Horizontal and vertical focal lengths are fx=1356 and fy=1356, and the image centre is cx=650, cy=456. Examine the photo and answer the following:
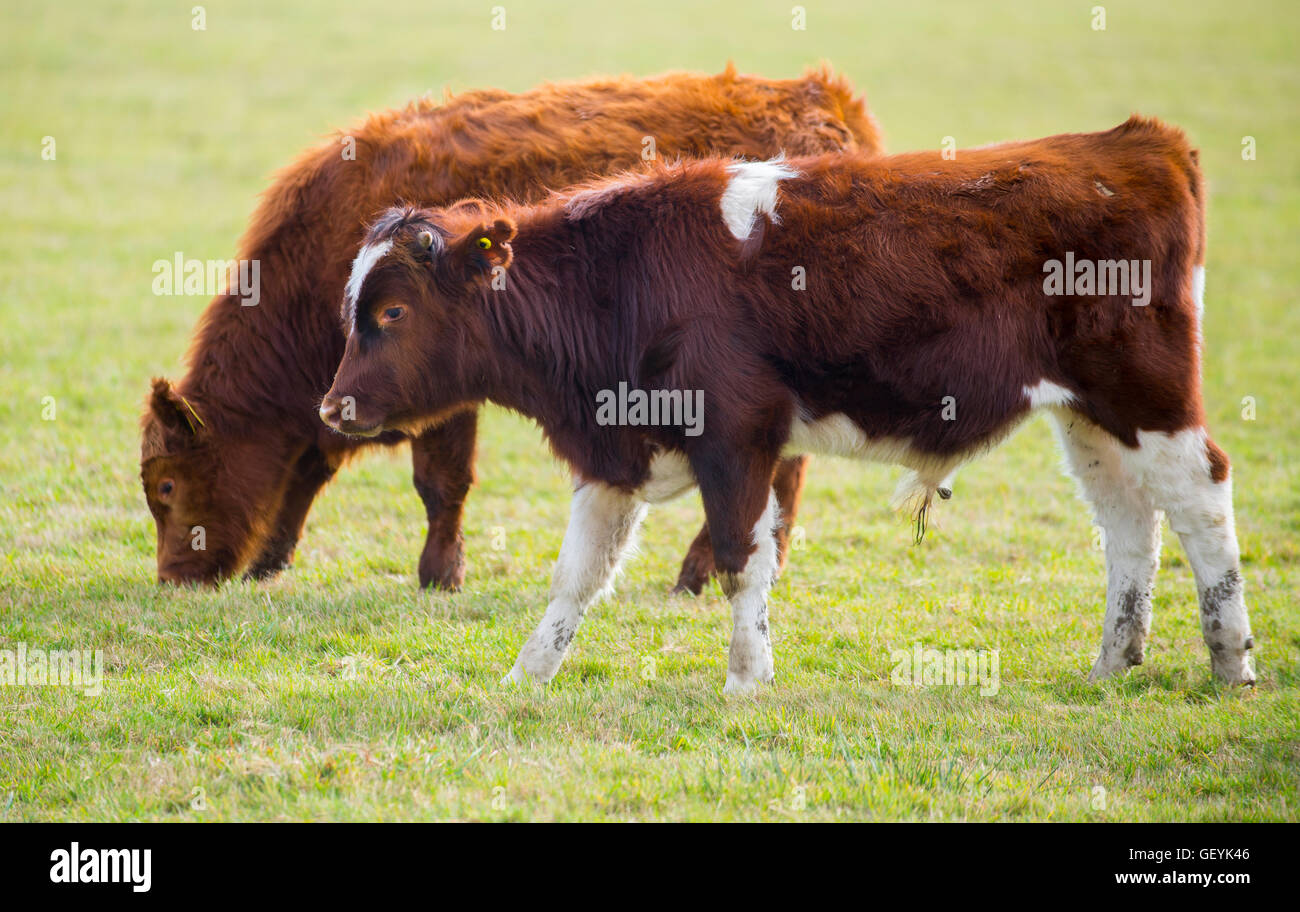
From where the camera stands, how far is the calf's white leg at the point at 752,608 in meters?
6.24

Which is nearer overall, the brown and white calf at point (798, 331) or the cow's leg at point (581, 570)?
the brown and white calf at point (798, 331)

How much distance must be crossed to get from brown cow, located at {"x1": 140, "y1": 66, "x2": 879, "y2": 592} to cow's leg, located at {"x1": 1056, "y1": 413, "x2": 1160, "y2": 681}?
2063 mm

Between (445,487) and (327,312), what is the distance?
1.26 m

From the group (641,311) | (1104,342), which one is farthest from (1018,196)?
(641,311)

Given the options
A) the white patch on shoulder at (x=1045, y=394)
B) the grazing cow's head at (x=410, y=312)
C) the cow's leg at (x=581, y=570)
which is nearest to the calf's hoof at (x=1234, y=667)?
the white patch on shoulder at (x=1045, y=394)

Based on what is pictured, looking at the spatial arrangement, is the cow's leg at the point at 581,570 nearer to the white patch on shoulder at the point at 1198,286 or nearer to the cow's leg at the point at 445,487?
the cow's leg at the point at 445,487

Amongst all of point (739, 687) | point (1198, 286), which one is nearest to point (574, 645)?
point (739, 687)

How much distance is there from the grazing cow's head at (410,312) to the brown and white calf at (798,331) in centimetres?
1

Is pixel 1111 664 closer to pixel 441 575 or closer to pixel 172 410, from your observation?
pixel 441 575

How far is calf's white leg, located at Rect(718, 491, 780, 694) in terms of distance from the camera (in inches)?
246

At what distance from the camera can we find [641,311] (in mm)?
6254
